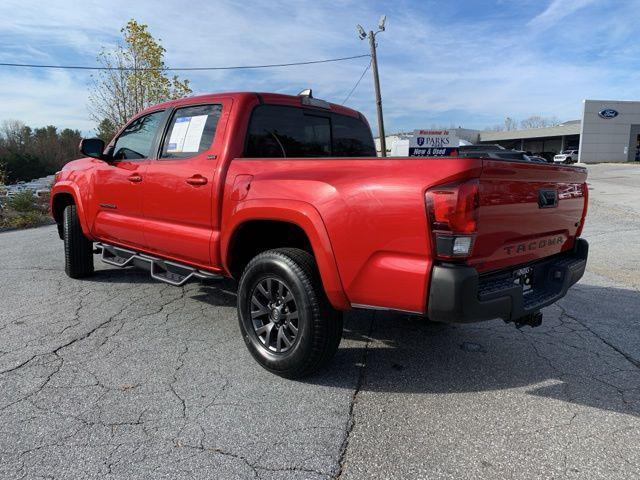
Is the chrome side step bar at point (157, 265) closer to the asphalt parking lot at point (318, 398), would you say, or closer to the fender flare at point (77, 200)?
the fender flare at point (77, 200)

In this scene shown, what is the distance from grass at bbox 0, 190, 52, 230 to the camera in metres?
12.4

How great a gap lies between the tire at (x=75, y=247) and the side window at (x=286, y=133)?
3.07 metres

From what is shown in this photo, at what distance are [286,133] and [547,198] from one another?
7.01ft

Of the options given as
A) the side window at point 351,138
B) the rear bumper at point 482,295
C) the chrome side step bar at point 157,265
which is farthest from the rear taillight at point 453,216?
the side window at point 351,138

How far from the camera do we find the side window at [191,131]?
3.82 meters

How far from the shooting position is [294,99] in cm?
410

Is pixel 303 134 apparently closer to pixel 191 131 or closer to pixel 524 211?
pixel 191 131

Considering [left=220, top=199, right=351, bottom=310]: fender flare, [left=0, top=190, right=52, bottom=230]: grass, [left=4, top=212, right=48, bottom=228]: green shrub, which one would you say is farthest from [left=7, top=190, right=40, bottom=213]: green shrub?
[left=220, top=199, right=351, bottom=310]: fender flare

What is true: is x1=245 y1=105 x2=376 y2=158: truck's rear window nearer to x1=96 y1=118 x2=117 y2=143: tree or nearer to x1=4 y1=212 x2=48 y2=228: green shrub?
x1=4 y1=212 x2=48 y2=228: green shrub

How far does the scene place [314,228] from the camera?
2885mm

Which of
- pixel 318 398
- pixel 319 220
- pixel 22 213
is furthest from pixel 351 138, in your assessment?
pixel 22 213

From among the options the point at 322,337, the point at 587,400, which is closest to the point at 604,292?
the point at 587,400

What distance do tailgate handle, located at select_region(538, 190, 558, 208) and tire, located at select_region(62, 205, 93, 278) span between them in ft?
16.6

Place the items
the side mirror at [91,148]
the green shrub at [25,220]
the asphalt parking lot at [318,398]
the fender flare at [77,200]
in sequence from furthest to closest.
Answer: the green shrub at [25,220], the fender flare at [77,200], the side mirror at [91,148], the asphalt parking lot at [318,398]
